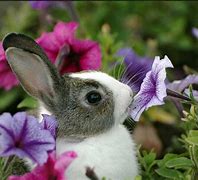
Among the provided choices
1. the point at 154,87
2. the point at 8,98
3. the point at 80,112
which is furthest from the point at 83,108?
the point at 8,98

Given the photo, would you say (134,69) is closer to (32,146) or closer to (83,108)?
(83,108)

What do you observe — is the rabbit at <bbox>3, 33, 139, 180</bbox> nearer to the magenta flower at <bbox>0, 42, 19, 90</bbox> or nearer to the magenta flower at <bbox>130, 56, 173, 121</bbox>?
the magenta flower at <bbox>130, 56, 173, 121</bbox>

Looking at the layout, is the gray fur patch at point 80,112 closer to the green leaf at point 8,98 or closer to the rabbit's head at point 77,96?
the rabbit's head at point 77,96

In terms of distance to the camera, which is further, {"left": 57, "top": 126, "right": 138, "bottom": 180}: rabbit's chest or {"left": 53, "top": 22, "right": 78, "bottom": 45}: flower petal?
{"left": 53, "top": 22, "right": 78, "bottom": 45}: flower petal

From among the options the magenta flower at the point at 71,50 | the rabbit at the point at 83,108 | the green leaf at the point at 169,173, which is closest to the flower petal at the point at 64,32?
the magenta flower at the point at 71,50

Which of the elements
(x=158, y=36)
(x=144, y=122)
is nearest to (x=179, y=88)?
(x=144, y=122)

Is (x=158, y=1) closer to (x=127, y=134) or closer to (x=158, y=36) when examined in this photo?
(x=158, y=36)

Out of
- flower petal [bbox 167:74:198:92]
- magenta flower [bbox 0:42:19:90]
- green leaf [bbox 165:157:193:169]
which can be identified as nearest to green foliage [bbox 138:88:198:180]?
green leaf [bbox 165:157:193:169]
